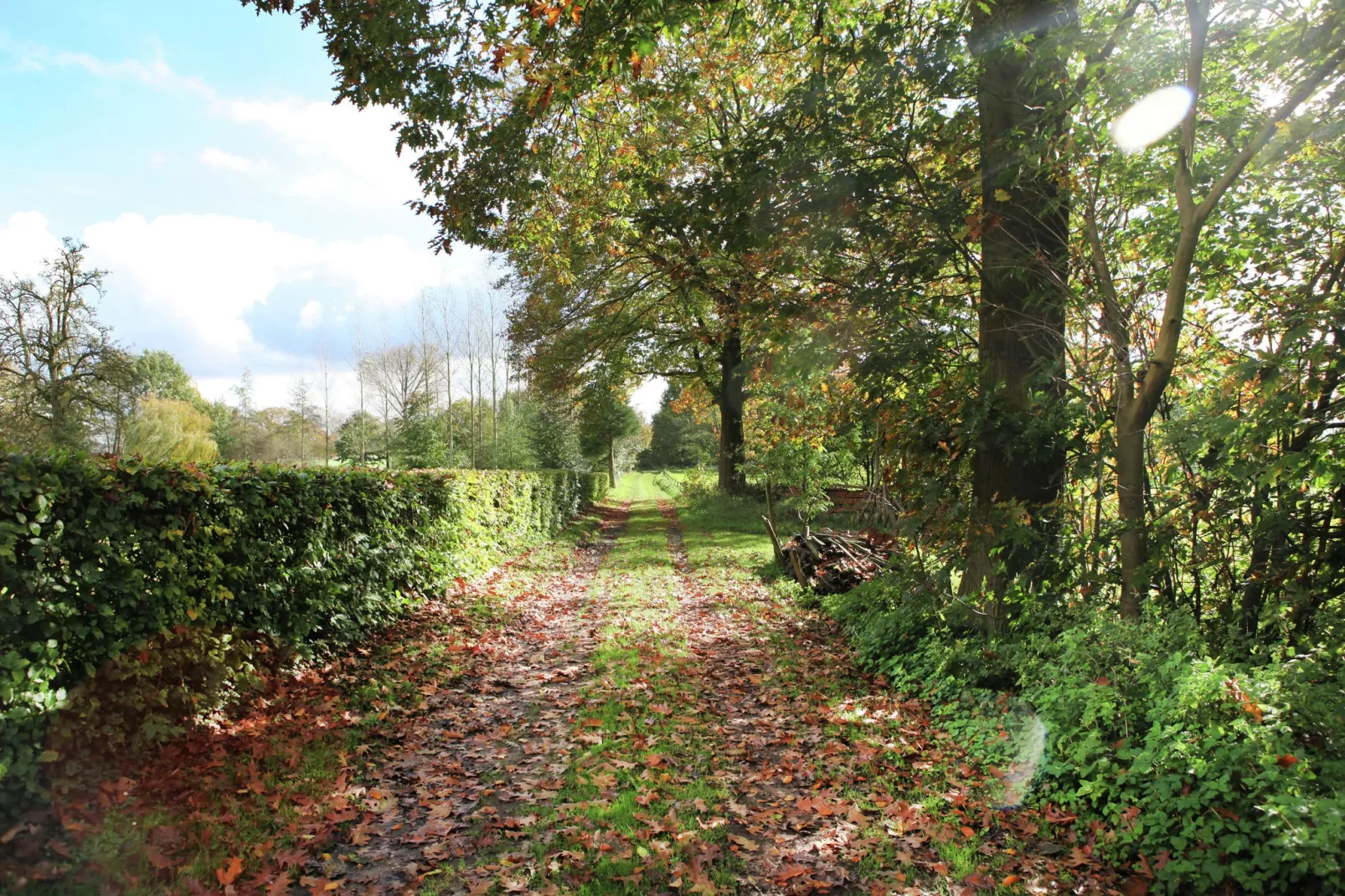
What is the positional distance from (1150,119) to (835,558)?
23.7ft

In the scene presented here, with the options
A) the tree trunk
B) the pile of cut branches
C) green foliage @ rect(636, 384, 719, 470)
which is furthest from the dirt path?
green foliage @ rect(636, 384, 719, 470)

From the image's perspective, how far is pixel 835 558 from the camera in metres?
10.9

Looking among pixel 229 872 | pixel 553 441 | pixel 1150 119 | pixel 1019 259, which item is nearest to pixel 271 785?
pixel 229 872

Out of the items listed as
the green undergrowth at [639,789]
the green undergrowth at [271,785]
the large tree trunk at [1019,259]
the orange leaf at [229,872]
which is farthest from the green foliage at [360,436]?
the orange leaf at [229,872]

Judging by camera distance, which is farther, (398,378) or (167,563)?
(398,378)

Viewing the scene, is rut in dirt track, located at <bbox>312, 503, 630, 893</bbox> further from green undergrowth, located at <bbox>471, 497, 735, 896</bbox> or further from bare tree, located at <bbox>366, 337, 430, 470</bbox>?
bare tree, located at <bbox>366, 337, 430, 470</bbox>

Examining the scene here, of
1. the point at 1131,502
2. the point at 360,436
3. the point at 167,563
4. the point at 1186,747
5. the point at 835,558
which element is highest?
the point at 360,436

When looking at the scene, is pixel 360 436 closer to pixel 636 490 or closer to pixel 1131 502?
pixel 636 490

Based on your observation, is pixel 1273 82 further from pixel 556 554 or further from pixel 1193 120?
pixel 556 554

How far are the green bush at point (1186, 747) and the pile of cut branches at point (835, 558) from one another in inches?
186

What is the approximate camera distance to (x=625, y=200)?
10320mm

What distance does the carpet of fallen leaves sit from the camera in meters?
3.35

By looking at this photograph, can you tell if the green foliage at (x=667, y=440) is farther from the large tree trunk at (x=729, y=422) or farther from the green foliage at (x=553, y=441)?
the large tree trunk at (x=729, y=422)

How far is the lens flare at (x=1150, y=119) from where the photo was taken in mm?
4840
